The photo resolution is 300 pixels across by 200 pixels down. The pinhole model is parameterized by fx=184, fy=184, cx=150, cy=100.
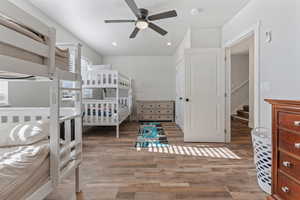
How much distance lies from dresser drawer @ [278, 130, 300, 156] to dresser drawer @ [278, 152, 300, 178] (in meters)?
0.05

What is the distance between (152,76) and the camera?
6.64m

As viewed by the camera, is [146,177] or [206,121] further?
[206,121]

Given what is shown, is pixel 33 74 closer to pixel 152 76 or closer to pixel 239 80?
pixel 152 76

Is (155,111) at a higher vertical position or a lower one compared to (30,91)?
lower

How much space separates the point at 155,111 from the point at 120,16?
3.66m

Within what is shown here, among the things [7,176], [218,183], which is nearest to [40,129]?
[7,176]

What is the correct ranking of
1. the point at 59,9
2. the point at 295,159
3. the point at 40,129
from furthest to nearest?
the point at 59,9, the point at 40,129, the point at 295,159

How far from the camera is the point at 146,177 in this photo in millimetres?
2080

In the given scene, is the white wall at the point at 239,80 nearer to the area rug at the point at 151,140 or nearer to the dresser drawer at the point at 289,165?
the area rug at the point at 151,140

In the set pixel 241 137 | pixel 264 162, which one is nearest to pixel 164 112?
pixel 241 137

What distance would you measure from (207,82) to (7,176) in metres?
3.32

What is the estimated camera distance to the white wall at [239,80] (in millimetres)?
6578

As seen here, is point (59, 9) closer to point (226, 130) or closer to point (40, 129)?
point (40, 129)

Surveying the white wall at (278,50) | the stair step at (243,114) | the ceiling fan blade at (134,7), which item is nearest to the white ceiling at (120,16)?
the ceiling fan blade at (134,7)
